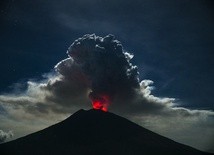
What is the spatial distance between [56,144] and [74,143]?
784 centimetres

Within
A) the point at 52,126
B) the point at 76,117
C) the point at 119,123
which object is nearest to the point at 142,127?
the point at 119,123

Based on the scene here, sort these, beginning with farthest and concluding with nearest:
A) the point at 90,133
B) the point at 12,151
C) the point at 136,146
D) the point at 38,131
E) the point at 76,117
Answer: the point at 76,117 < the point at 38,131 < the point at 90,133 < the point at 136,146 < the point at 12,151

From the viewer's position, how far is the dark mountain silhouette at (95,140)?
378 feet

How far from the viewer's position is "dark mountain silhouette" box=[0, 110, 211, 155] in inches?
4535

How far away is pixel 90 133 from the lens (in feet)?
456

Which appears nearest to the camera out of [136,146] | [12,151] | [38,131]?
[12,151]

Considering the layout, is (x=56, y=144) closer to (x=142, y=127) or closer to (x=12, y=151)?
(x=12, y=151)

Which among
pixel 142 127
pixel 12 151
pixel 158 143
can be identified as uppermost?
pixel 142 127

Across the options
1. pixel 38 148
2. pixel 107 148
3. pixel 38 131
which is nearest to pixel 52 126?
pixel 38 131

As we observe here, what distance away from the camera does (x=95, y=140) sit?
129000 mm

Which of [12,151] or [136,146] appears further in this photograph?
[136,146]

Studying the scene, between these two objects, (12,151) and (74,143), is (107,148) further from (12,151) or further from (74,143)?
(12,151)

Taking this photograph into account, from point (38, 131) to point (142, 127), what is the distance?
54.3 metres

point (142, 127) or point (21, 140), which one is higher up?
point (142, 127)
